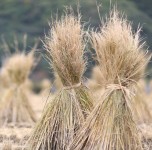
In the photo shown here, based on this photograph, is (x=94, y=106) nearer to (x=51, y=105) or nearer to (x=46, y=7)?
(x=51, y=105)

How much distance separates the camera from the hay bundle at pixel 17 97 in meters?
13.6

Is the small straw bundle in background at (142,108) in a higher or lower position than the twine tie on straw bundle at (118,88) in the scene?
lower

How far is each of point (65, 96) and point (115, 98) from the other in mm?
854

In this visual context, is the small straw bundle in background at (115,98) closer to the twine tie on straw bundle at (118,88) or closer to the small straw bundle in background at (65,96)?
the twine tie on straw bundle at (118,88)

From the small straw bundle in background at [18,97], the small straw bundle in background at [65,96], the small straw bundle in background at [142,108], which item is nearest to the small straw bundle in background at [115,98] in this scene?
the small straw bundle in background at [65,96]

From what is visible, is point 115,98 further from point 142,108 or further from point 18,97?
point 18,97

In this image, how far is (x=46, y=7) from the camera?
1082 inches

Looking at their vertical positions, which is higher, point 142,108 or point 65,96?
point 65,96

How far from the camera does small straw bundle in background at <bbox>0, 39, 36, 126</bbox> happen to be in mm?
→ 13586

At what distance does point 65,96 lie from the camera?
8008 mm

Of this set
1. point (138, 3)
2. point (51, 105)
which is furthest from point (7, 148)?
point (138, 3)

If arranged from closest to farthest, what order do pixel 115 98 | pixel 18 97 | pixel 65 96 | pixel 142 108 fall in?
pixel 115 98
pixel 65 96
pixel 142 108
pixel 18 97

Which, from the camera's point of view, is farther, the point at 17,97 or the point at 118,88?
the point at 17,97

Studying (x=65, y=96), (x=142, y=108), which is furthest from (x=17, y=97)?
(x=65, y=96)
